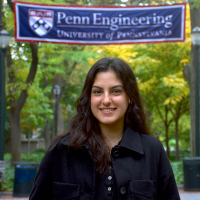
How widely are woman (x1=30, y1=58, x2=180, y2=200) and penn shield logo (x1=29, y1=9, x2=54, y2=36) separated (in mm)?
7279

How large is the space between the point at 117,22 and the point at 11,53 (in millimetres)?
6208

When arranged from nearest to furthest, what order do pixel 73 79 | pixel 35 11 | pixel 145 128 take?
pixel 145 128, pixel 35 11, pixel 73 79

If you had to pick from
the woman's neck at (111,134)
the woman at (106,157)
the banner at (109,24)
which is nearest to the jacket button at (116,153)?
the woman at (106,157)

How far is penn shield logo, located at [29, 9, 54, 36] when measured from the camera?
8961 mm

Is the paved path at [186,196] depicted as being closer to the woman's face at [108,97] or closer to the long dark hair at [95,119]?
the long dark hair at [95,119]

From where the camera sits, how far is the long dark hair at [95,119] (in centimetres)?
203

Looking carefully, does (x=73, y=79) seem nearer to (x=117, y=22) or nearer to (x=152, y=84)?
(x=152, y=84)

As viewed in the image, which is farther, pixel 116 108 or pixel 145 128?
pixel 145 128

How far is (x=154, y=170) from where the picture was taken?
2.03m

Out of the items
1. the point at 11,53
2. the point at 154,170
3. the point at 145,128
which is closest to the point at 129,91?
the point at 145,128

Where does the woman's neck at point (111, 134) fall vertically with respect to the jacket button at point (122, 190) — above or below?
above

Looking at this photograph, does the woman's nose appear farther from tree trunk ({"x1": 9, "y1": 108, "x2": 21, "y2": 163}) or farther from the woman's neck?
tree trunk ({"x1": 9, "y1": 108, "x2": 21, "y2": 163})

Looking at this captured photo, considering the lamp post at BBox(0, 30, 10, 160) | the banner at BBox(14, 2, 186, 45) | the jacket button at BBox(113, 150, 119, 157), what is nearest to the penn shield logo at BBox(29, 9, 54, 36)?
the banner at BBox(14, 2, 186, 45)

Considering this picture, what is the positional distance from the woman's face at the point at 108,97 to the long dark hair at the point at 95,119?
0.04 metres
